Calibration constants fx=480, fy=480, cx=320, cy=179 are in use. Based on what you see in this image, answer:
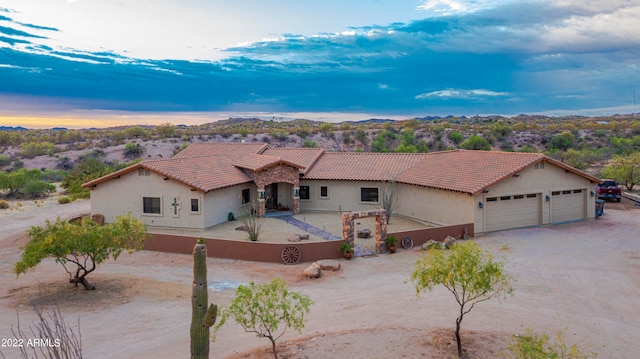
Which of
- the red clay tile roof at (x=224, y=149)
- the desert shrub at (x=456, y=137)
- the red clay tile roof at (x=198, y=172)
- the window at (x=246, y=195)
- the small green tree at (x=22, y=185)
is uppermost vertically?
the desert shrub at (x=456, y=137)

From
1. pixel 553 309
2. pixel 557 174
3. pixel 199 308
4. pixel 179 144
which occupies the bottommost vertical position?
pixel 553 309

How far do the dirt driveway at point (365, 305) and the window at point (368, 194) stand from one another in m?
11.0

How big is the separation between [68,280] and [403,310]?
13.0 meters

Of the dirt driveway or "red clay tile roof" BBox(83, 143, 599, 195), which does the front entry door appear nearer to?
"red clay tile roof" BBox(83, 143, 599, 195)

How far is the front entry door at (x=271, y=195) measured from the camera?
3547 centimetres

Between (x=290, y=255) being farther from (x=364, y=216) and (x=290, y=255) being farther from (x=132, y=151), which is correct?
(x=132, y=151)

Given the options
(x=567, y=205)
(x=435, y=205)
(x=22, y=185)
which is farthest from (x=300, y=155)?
(x=22, y=185)

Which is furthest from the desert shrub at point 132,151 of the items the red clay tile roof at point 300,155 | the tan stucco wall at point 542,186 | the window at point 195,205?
the tan stucco wall at point 542,186

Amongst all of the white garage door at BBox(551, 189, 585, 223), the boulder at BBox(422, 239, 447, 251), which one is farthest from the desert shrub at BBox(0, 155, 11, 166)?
the white garage door at BBox(551, 189, 585, 223)

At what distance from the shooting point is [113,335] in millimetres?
13648

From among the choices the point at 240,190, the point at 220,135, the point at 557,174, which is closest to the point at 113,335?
the point at 240,190

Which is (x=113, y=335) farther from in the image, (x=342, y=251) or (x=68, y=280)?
(x=342, y=251)

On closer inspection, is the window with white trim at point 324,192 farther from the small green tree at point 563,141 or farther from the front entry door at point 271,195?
the small green tree at point 563,141

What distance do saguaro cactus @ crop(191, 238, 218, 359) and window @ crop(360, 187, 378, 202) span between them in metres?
23.9
